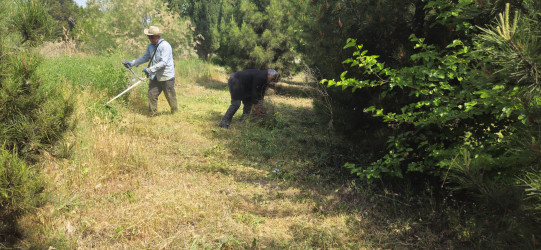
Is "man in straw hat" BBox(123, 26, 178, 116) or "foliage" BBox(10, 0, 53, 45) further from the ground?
"foliage" BBox(10, 0, 53, 45)

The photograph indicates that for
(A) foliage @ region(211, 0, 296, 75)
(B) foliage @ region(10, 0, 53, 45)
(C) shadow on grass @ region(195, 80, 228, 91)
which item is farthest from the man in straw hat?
(C) shadow on grass @ region(195, 80, 228, 91)

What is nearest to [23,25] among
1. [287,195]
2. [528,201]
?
[287,195]

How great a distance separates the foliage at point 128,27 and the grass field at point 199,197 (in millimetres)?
10093

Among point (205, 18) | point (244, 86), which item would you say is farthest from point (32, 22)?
point (205, 18)

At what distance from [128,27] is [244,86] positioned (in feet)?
38.3

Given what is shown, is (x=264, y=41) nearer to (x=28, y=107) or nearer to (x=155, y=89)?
(x=155, y=89)

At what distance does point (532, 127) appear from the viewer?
5.47 ft

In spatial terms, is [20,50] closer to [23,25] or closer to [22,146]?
[23,25]

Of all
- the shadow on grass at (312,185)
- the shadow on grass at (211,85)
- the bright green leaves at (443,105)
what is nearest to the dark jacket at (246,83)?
the shadow on grass at (312,185)

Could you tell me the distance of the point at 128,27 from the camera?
15758 millimetres

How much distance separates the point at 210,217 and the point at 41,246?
1.37m

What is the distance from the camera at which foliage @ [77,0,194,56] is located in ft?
47.5

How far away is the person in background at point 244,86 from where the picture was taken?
6.75m

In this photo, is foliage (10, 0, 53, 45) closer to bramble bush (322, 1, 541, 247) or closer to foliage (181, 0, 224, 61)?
bramble bush (322, 1, 541, 247)
